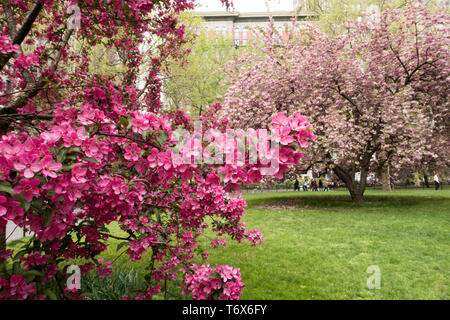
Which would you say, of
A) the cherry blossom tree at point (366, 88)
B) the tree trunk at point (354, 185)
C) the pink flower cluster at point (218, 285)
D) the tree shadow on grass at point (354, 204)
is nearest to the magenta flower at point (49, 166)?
the pink flower cluster at point (218, 285)

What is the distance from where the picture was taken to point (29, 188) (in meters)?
1.30

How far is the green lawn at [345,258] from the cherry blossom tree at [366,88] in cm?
320

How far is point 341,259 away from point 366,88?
8706 mm

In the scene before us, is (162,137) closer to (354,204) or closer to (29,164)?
(29,164)

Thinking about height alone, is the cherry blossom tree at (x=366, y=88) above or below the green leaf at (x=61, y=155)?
above

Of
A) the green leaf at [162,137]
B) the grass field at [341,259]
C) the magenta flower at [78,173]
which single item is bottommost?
the grass field at [341,259]

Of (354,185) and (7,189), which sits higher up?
(7,189)

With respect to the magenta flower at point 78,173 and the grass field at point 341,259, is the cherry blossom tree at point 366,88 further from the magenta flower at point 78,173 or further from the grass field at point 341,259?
the magenta flower at point 78,173

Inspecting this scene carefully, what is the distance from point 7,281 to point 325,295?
348cm

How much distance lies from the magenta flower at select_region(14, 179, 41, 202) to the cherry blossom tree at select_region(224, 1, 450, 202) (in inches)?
378

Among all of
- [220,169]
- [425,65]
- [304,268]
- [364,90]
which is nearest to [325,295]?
[304,268]

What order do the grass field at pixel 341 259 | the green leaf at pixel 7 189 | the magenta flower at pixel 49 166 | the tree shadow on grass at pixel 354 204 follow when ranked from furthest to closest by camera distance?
1. the tree shadow on grass at pixel 354 204
2. the grass field at pixel 341 259
3. the magenta flower at pixel 49 166
4. the green leaf at pixel 7 189

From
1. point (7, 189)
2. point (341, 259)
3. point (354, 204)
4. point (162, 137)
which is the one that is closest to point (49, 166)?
point (7, 189)

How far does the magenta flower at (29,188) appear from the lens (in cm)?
127
